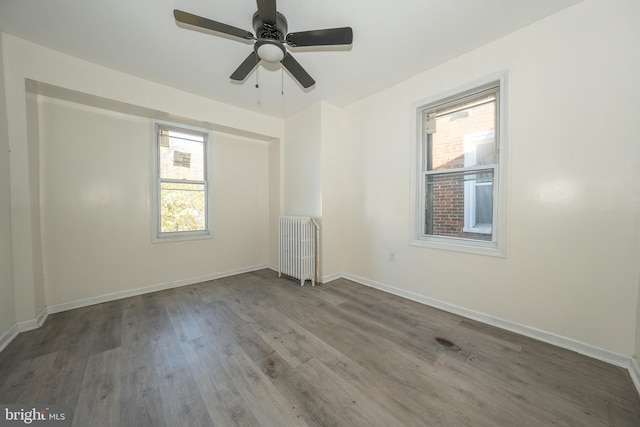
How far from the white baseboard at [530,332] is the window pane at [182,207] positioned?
3.15 meters

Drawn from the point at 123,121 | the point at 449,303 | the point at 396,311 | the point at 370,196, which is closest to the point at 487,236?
the point at 449,303

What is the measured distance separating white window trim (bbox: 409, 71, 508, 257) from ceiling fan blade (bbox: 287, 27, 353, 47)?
4.73 feet

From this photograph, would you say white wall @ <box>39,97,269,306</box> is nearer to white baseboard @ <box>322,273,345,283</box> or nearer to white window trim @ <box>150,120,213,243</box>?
white window trim @ <box>150,120,213,243</box>

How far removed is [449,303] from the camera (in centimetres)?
242

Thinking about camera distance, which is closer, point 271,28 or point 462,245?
point 271,28

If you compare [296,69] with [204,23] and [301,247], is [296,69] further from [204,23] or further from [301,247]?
[301,247]

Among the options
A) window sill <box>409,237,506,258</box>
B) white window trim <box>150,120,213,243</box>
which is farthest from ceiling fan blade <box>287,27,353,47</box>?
white window trim <box>150,120,213,243</box>

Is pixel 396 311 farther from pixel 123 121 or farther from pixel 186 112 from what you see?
pixel 123 121

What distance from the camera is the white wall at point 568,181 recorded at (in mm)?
1581

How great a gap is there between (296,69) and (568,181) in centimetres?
248

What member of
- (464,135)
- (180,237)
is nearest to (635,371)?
(464,135)

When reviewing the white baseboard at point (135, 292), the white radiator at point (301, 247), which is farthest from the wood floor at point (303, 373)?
the white radiator at point (301, 247)

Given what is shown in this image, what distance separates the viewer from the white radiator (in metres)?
3.23

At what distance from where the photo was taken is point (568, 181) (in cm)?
176
